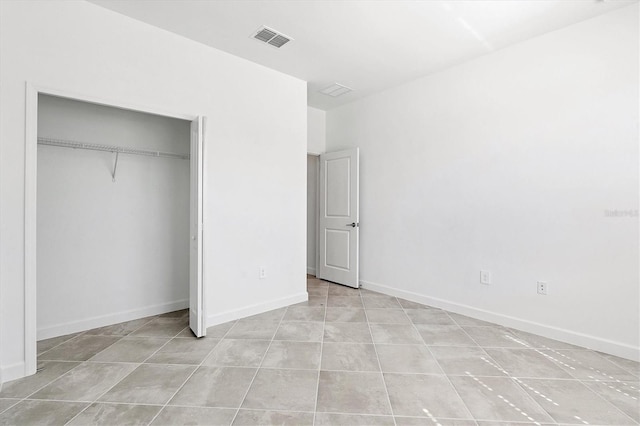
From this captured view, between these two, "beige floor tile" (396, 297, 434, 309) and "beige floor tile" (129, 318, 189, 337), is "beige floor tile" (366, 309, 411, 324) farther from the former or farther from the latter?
"beige floor tile" (129, 318, 189, 337)

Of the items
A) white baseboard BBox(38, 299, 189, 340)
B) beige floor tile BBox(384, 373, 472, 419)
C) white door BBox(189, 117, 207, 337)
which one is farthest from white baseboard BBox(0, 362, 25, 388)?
beige floor tile BBox(384, 373, 472, 419)

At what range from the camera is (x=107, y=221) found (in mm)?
3006

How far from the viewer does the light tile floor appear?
1.69 m

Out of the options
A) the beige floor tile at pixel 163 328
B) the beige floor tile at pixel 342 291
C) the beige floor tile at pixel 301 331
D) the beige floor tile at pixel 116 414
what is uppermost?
the beige floor tile at pixel 342 291

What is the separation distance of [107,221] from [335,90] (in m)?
3.15

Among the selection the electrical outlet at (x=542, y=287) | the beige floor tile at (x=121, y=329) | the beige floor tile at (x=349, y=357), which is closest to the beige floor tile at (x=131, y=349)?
the beige floor tile at (x=121, y=329)

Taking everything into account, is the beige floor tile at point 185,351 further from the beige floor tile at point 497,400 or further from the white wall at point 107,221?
the beige floor tile at point 497,400

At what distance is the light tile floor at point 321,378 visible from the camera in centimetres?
169

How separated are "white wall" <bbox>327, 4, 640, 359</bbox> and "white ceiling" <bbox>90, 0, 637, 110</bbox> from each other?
285 mm

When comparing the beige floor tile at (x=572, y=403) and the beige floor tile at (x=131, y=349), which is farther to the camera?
the beige floor tile at (x=131, y=349)

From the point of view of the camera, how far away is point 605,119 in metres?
2.47

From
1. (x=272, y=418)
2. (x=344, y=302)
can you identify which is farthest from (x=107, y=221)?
(x=344, y=302)

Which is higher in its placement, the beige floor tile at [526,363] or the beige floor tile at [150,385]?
the beige floor tile at [526,363]

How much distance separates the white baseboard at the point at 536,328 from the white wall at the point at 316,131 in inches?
98.8
